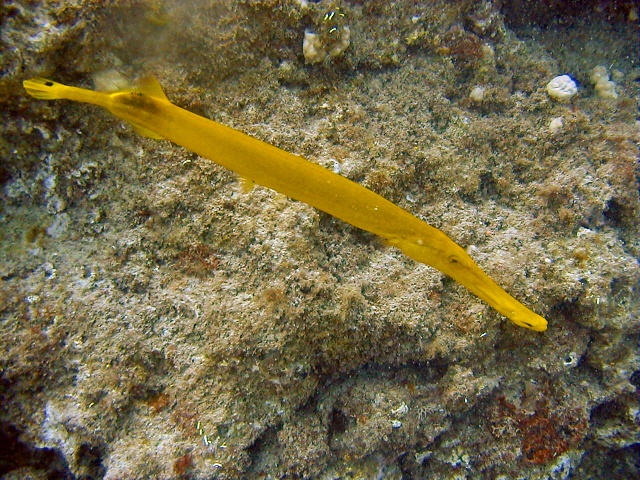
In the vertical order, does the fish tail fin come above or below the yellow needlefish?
above

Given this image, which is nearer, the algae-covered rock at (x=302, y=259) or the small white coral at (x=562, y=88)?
the algae-covered rock at (x=302, y=259)

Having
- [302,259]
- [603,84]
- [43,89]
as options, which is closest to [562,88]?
[603,84]

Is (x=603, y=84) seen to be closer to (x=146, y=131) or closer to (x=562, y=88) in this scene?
(x=562, y=88)

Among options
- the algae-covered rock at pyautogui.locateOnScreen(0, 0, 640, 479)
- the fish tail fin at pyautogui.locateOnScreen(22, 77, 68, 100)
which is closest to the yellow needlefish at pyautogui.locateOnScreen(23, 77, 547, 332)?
the fish tail fin at pyautogui.locateOnScreen(22, 77, 68, 100)

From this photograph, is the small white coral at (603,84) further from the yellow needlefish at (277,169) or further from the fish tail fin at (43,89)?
the fish tail fin at (43,89)

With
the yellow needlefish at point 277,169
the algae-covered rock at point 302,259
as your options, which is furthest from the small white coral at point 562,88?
the yellow needlefish at point 277,169

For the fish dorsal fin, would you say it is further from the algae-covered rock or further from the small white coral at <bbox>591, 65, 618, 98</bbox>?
the small white coral at <bbox>591, 65, 618, 98</bbox>
